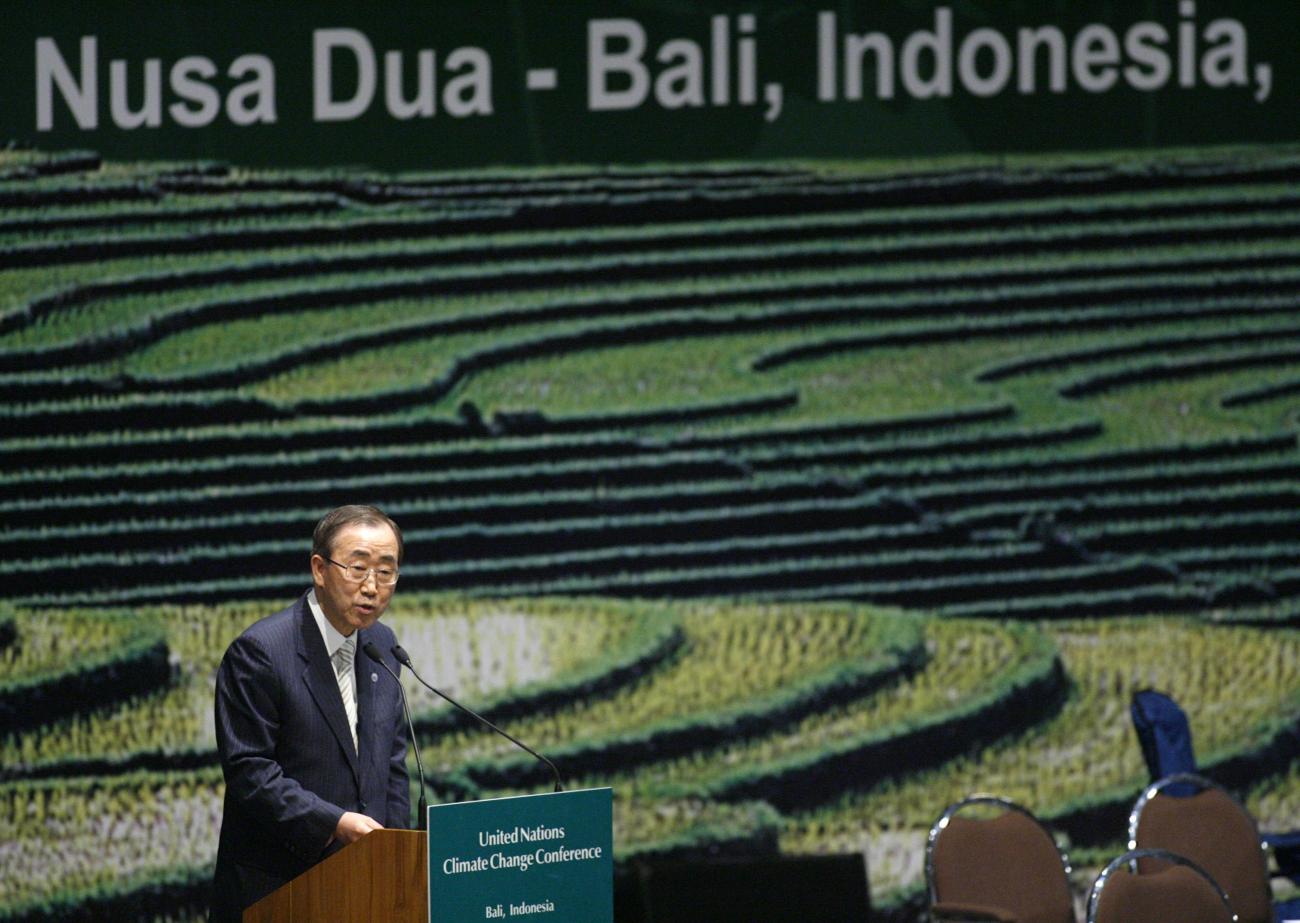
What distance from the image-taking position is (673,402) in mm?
5641

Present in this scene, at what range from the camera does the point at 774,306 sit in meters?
5.68

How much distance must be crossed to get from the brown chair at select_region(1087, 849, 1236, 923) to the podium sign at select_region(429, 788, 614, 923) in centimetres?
120

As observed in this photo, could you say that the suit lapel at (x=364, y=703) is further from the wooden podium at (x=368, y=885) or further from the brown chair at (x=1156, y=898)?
the brown chair at (x=1156, y=898)

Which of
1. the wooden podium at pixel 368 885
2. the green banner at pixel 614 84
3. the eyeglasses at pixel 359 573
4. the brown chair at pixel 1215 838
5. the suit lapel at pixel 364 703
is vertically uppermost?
the green banner at pixel 614 84

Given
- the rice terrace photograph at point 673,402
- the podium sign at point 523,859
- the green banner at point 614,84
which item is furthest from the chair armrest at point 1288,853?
the podium sign at point 523,859

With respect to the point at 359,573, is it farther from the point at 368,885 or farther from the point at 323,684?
the point at 368,885

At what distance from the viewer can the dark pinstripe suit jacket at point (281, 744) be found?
114 inches

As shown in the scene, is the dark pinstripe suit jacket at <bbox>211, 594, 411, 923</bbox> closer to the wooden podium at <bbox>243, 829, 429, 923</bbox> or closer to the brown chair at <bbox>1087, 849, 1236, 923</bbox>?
the wooden podium at <bbox>243, 829, 429, 923</bbox>

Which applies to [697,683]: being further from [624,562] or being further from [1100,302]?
[1100,302]

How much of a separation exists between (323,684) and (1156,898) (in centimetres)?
176

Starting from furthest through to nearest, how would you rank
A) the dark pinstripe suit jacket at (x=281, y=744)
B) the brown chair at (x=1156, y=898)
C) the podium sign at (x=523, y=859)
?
the brown chair at (x=1156, y=898)
the dark pinstripe suit jacket at (x=281, y=744)
the podium sign at (x=523, y=859)

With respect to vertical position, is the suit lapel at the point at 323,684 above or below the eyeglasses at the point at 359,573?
below

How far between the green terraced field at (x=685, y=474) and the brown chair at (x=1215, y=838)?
46.7 inches

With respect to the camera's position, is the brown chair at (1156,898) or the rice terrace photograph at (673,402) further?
the rice terrace photograph at (673,402)
